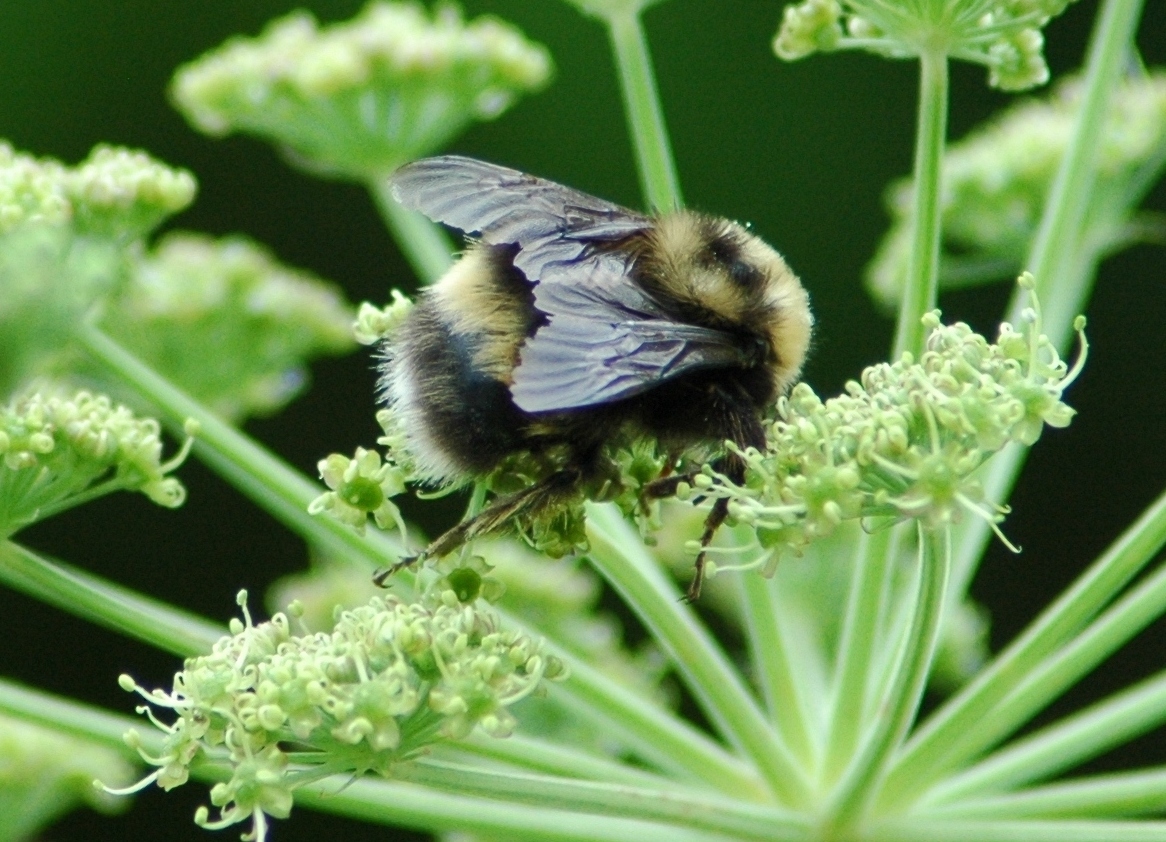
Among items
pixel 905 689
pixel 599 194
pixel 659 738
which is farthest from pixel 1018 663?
pixel 599 194

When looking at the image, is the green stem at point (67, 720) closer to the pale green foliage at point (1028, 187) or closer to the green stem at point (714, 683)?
the green stem at point (714, 683)

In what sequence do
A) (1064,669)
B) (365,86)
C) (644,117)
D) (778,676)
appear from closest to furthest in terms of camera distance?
(1064,669) < (778,676) < (644,117) < (365,86)

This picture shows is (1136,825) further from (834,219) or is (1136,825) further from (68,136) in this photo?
(68,136)

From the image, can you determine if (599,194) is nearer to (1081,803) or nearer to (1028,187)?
(1028,187)

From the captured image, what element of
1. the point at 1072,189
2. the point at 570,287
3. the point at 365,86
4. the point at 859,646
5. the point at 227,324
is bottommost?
the point at 859,646

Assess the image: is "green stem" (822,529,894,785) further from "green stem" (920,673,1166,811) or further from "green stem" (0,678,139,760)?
"green stem" (0,678,139,760)

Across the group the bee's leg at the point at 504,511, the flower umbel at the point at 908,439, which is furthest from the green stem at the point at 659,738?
the flower umbel at the point at 908,439

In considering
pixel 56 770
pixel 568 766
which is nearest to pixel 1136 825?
pixel 568 766
